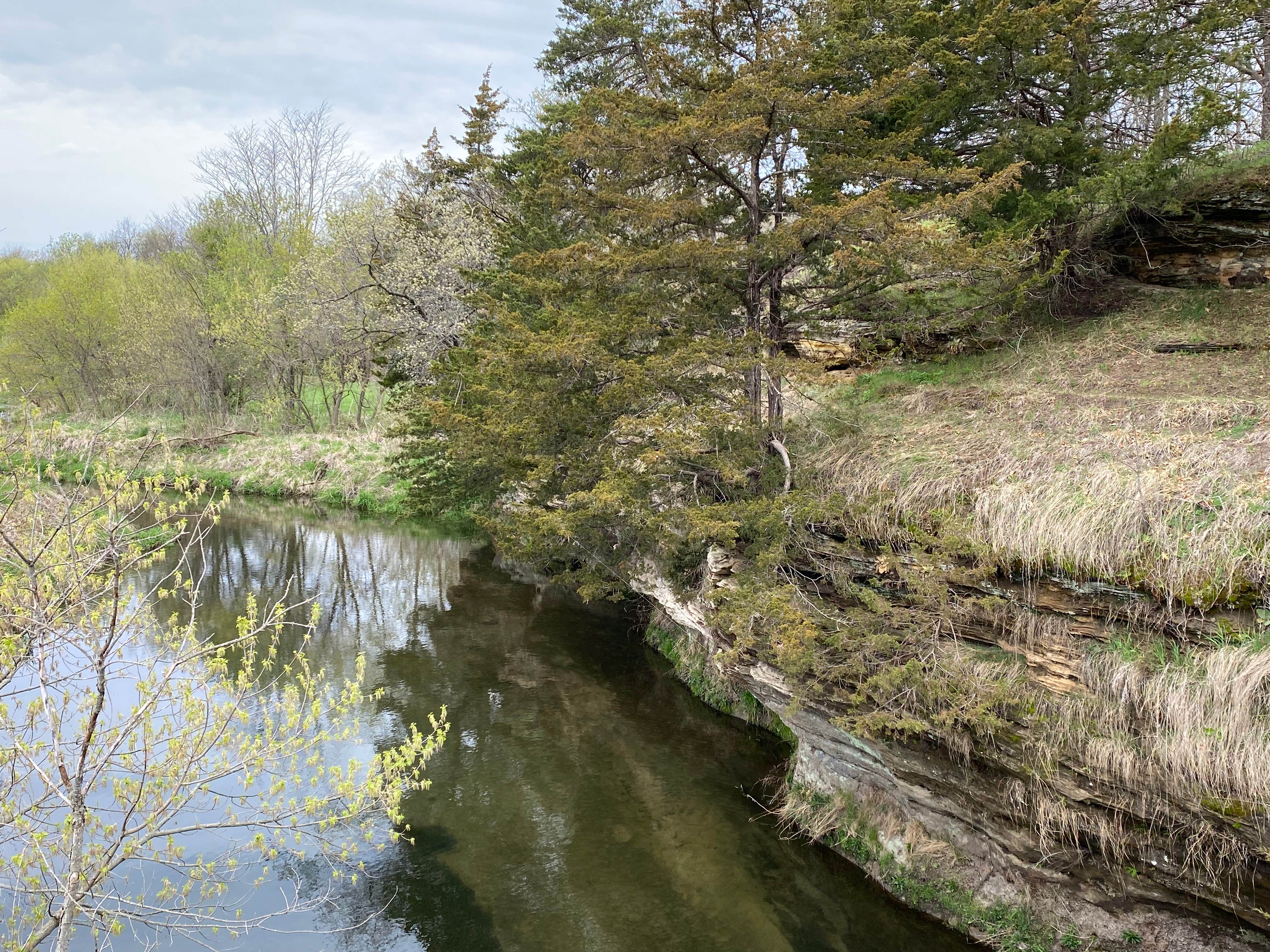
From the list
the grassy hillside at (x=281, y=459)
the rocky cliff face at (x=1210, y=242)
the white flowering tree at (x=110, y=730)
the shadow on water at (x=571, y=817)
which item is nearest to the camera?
the white flowering tree at (x=110, y=730)

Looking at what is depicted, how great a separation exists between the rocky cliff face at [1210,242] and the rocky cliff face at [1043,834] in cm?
678

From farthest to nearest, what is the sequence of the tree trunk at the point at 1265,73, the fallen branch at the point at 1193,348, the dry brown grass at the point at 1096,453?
the tree trunk at the point at 1265,73
the fallen branch at the point at 1193,348
the dry brown grass at the point at 1096,453

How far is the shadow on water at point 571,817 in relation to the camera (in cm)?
728

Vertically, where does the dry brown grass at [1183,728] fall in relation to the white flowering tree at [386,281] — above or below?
below

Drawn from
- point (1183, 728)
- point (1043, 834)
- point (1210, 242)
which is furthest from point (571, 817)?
point (1210, 242)

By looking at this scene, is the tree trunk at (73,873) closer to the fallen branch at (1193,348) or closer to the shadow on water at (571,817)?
the shadow on water at (571,817)

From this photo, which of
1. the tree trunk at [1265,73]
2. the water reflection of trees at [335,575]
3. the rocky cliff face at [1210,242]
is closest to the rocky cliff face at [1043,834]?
the rocky cliff face at [1210,242]

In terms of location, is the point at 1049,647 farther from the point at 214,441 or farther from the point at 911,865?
the point at 214,441

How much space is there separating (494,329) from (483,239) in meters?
7.52

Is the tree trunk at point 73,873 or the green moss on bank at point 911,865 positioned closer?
the tree trunk at point 73,873

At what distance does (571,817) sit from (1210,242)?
11.9 meters

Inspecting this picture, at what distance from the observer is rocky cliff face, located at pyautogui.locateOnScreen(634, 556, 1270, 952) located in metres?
5.83

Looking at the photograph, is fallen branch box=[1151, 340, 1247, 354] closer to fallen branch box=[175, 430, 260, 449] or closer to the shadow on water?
the shadow on water

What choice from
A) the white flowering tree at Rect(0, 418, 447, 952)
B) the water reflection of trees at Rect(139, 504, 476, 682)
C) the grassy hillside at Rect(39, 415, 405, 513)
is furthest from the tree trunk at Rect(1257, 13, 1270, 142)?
the grassy hillside at Rect(39, 415, 405, 513)
